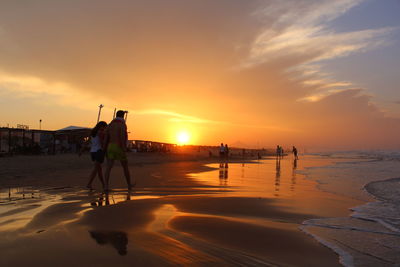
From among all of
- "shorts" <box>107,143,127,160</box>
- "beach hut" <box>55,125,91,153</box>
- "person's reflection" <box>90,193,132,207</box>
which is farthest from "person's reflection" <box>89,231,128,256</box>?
"beach hut" <box>55,125,91,153</box>

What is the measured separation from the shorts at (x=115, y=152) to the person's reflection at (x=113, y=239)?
167 inches

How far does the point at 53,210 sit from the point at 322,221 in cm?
448

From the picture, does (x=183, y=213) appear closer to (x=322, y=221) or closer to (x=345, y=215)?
(x=322, y=221)

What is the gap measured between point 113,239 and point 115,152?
Result: 15.0 ft

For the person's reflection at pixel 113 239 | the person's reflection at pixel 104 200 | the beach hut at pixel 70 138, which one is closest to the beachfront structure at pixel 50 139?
the beach hut at pixel 70 138

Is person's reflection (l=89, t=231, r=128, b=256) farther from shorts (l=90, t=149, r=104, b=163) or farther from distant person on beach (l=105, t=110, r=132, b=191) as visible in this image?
shorts (l=90, t=149, r=104, b=163)

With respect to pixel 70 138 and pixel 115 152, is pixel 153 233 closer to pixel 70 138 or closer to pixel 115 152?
pixel 115 152

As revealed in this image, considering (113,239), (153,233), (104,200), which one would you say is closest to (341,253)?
(153,233)

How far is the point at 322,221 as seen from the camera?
16.3 feet

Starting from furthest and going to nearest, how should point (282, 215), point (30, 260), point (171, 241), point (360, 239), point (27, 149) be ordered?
point (27, 149) → point (282, 215) → point (360, 239) → point (171, 241) → point (30, 260)

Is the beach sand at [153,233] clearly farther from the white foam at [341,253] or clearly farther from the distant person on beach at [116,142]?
the distant person on beach at [116,142]

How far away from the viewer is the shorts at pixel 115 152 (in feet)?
25.1

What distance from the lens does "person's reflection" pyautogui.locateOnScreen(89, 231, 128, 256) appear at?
9.98 ft

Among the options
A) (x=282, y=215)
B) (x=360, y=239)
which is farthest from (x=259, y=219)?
(x=360, y=239)
